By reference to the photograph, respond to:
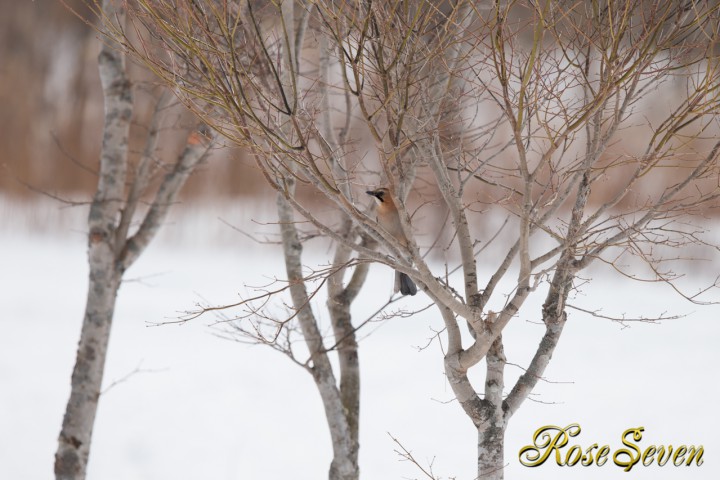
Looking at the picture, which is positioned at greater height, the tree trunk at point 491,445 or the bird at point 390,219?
the bird at point 390,219

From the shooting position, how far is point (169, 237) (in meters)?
11.0

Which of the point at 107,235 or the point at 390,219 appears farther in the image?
A: the point at 107,235

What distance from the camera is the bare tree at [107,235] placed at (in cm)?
410

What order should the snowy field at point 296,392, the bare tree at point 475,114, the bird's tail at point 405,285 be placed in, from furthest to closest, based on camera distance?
1. the snowy field at point 296,392
2. the bird's tail at point 405,285
3. the bare tree at point 475,114

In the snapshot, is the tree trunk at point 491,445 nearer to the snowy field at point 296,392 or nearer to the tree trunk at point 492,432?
the tree trunk at point 492,432

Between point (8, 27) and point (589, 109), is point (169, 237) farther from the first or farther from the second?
point (589, 109)

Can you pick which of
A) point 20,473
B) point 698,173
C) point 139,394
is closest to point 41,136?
point 139,394

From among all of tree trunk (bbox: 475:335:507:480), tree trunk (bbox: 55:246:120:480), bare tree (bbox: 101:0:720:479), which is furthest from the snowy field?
bare tree (bbox: 101:0:720:479)

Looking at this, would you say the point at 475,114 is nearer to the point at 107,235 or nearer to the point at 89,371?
the point at 107,235

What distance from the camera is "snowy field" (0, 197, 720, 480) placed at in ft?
18.4

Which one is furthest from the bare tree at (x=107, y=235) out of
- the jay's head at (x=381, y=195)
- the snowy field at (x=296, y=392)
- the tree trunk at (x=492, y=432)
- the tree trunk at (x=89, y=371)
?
the tree trunk at (x=492, y=432)

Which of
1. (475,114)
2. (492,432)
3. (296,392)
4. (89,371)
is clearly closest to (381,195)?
(475,114)

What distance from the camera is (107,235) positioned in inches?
165

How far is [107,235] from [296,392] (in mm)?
3057
